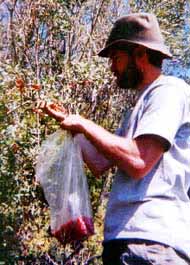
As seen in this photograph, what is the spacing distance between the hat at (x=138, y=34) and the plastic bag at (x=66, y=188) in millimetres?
461

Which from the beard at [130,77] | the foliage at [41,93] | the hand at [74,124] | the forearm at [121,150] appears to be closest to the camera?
the forearm at [121,150]

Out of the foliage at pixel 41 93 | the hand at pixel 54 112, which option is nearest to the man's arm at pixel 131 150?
the hand at pixel 54 112

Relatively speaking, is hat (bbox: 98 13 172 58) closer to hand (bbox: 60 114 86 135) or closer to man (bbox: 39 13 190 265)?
man (bbox: 39 13 190 265)

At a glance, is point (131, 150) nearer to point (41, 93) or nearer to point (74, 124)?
point (74, 124)

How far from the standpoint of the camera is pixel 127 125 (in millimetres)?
2311

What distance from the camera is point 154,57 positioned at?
235cm

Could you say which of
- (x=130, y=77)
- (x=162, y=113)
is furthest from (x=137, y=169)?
(x=130, y=77)

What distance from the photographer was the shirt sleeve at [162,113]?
2.12 meters

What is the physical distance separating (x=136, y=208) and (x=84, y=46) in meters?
4.67

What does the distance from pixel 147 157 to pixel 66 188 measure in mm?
477

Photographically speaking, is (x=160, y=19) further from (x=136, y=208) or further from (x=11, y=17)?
(x=136, y=208)

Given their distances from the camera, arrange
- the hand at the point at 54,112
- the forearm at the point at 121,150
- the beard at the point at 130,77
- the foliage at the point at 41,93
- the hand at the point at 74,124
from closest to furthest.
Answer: the forearm at the point at 121,150 < the hand at the point at 74,124 < the beard at the point at 130,77 < the hand at the point at 54,112 < the foliage at the point at 41,93

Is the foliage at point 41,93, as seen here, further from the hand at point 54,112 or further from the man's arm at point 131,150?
the man's arm at point 131,150

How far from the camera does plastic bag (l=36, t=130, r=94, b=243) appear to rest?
241 centimetres
